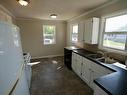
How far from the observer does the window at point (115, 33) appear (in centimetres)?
223

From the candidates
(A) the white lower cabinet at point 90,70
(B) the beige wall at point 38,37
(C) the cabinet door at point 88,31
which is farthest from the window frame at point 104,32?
(B) the beige wall at point 38,37

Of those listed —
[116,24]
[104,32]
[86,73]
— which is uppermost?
[116,24]

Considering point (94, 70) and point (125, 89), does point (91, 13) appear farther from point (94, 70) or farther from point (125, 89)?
point (125, 89)

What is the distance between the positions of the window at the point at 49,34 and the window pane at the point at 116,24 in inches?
142

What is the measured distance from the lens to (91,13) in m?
3.31

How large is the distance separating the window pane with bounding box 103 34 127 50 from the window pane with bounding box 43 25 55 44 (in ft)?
11.8

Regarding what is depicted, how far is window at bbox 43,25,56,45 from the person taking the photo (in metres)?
5.55

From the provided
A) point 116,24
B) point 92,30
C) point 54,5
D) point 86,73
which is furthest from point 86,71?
point 54,5

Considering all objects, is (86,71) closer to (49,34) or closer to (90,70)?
(90,70)

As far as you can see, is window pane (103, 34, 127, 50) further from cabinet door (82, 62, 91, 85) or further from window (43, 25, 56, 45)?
window (43, 25, 56, 45)

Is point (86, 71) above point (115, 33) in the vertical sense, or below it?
below

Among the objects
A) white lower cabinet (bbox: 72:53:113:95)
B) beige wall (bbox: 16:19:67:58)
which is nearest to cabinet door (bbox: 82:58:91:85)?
white lower cabinet (bbox: 72:53:113:95)

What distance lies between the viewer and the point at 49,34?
5.69 meters

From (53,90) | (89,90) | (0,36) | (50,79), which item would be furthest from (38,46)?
(0,36)
